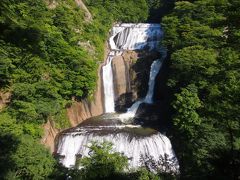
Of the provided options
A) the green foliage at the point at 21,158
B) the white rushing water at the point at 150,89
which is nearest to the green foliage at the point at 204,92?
the white rushing water at the point at 150,89

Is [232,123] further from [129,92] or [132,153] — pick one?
[129,92]

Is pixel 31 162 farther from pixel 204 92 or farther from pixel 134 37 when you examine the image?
pixel 134 37

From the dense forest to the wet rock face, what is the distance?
2253mm

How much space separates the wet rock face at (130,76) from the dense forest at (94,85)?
225 centimetres

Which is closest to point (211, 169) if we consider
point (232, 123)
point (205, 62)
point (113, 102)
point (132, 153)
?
point (232, 123)

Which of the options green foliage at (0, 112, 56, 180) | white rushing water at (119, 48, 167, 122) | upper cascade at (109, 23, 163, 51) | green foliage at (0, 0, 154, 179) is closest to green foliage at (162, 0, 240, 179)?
white rushing water at (119, 48, 167, 122)

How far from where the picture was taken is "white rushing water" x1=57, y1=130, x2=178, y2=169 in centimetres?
1978

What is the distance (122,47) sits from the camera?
113ft

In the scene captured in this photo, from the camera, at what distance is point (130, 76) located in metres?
29.3

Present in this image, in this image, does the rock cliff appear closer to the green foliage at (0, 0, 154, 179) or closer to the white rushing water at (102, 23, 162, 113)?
the green foliage at (0, 0, 154, 179)

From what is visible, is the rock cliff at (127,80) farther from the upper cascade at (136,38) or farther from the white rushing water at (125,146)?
the white rushing water at (125,146)

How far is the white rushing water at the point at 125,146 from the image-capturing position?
64.9ft

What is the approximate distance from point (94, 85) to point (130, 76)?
16.8 feet

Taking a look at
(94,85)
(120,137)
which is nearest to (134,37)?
(94,85)
